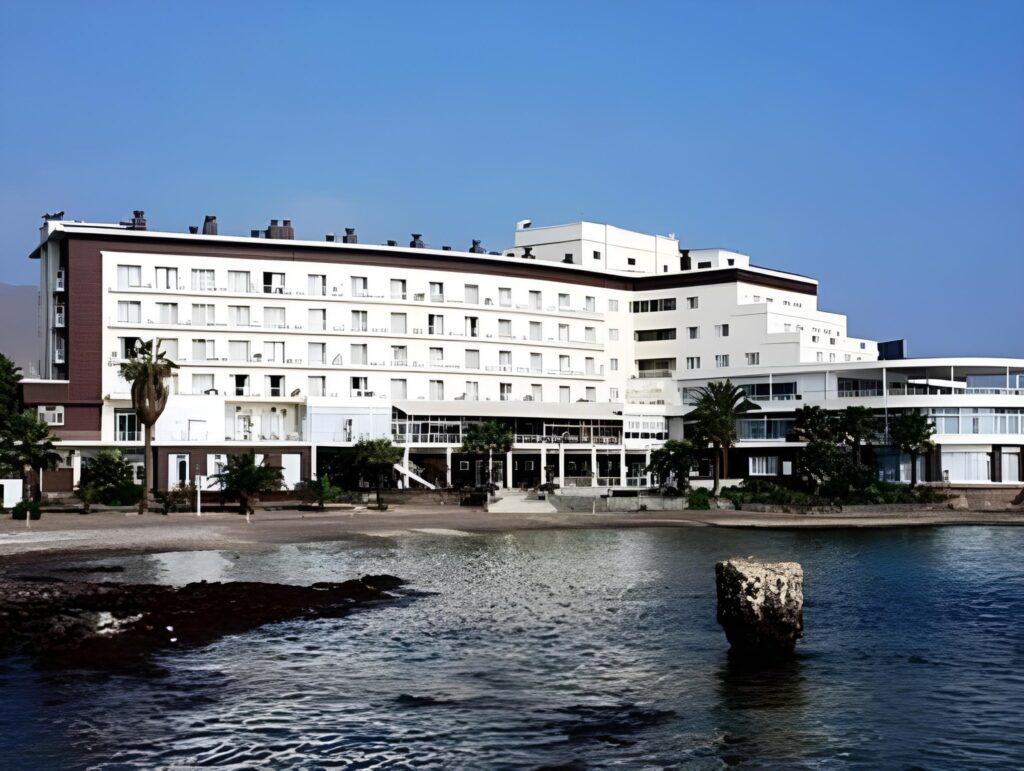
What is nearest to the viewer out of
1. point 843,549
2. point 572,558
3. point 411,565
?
point 411,565

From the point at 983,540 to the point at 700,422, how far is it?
2924 centimetres

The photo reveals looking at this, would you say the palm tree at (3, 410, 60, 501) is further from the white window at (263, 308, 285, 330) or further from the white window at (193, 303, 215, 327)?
the white window at (263, 308, 285, 330)

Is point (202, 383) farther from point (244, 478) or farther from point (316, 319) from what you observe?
point (244, 478)

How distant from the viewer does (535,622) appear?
33000mm

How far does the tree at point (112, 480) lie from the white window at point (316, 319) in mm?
24104

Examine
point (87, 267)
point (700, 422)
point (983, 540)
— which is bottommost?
point (983, 540)

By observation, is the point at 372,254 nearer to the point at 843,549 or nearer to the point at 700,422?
the point at 700,422

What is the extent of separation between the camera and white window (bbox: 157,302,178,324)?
99000 millimetres

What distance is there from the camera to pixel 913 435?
3610 inches

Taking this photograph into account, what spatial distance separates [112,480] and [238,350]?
24.5m

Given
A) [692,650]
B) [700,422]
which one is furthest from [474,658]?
[700,422]

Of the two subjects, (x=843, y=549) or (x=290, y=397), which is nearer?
(x=843, y=549)

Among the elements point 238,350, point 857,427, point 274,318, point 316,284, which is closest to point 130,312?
point 238,350

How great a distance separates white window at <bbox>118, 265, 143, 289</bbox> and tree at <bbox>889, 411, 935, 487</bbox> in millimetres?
66873
